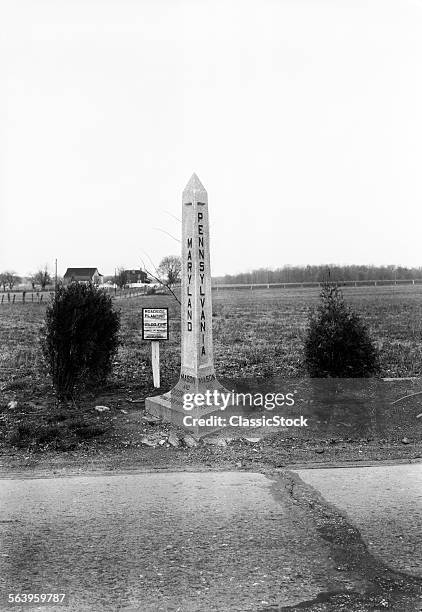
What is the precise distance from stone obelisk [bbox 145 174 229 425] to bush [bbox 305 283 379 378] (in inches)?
86.2

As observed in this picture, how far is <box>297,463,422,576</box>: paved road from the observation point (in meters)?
3.73

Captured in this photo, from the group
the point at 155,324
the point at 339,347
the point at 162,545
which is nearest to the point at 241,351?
the point at 339,347

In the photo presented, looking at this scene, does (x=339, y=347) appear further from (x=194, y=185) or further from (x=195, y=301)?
(x=194, y=185)

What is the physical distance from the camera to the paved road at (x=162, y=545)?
10.7 ft

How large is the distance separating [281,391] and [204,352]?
5.36 feet

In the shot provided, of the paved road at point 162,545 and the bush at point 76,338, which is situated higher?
the bush at point 76,338

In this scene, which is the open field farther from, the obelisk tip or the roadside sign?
the obelisk tip

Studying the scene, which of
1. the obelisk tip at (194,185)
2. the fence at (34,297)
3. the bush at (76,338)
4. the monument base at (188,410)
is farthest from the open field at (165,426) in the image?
the fence at (34,297)

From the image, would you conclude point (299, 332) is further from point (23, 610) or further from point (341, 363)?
point (23, 610)

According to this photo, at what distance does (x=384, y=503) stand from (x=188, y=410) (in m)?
3.07

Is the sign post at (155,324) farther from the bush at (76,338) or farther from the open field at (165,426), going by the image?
the open field at (165,426)

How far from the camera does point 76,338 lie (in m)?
8.18

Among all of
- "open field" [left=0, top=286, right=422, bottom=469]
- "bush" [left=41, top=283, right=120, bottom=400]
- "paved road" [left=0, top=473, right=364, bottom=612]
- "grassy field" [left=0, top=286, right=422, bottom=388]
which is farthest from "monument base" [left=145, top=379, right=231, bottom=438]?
"grassy field" [left=0, top=286, right=422, bottom=388]

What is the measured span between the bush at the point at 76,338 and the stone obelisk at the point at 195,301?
1.54 meters
